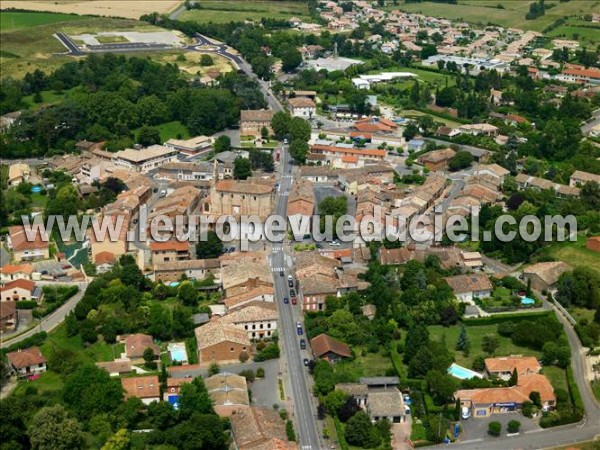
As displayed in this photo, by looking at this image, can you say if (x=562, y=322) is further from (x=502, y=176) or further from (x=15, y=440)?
(x=15, y=440)

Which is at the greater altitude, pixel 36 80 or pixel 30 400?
pixel 36 80

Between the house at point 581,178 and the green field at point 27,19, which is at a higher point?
the green field at point 27,19

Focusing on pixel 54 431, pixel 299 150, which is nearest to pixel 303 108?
pixel 299 150

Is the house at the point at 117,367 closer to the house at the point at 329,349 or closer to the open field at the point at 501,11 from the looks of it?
the house at the point at 329,349

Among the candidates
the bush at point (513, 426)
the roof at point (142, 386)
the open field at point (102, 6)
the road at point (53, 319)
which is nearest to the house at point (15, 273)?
the road at point (53, 319)

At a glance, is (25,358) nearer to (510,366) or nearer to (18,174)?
(510,366)

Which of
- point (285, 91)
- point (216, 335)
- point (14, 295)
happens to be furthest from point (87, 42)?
point (216, 335)

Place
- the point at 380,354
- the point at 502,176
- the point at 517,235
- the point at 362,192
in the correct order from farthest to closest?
the point at 502,176, the point at 362,192, the point at 517,235, the point at 380,354

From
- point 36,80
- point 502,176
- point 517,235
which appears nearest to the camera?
point 517,235
